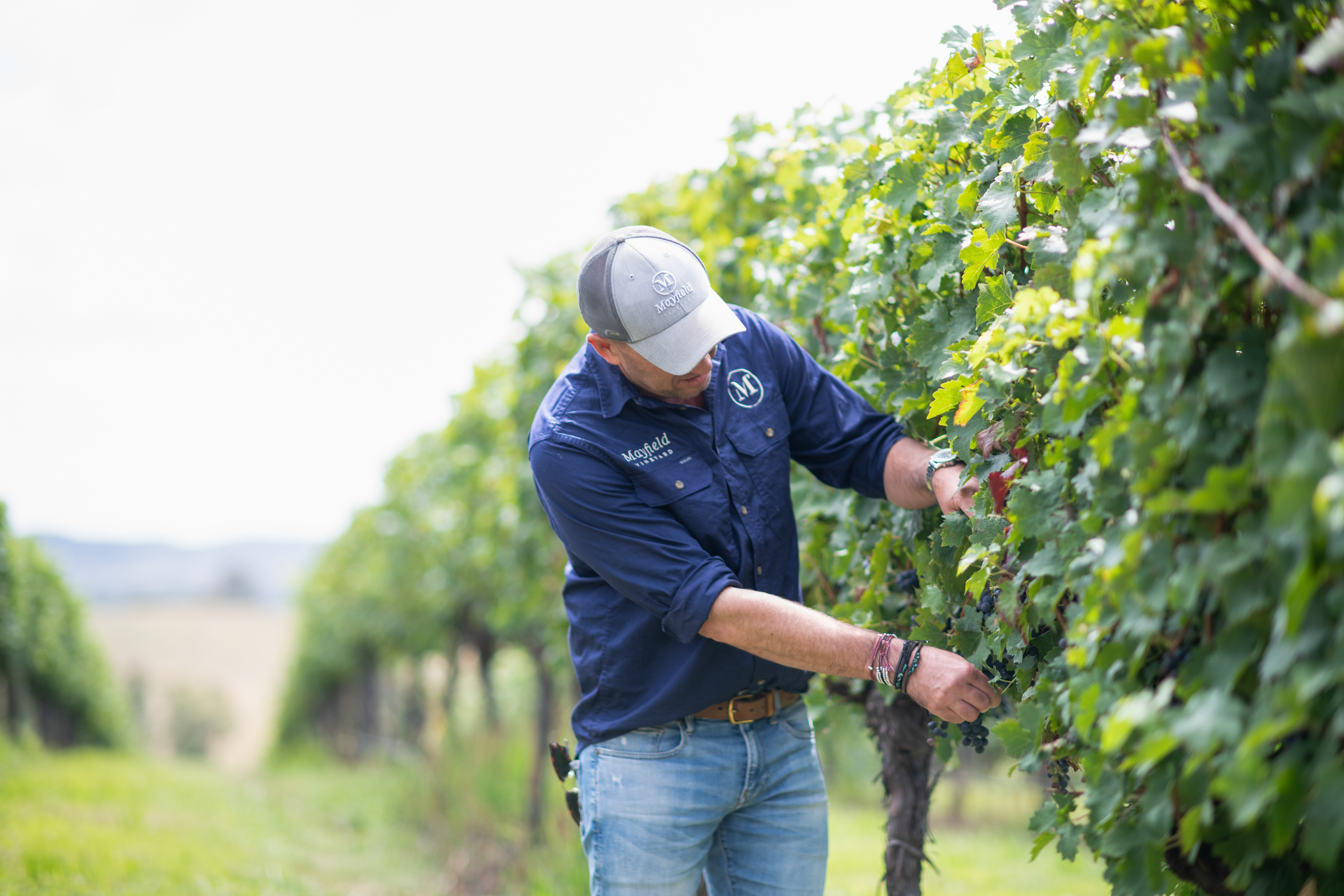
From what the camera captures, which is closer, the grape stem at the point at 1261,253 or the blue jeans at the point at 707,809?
the grape stem at the point at 1261,253

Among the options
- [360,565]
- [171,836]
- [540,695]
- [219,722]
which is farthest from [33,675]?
[219,722]

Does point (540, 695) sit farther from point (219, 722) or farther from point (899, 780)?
point (219, 722)

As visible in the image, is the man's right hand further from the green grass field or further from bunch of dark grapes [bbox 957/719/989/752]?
the green grass field

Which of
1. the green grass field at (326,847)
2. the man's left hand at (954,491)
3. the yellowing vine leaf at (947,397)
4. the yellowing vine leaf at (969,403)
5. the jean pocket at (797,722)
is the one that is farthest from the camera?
the green grass field at (326,847)

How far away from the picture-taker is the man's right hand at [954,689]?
2039mm

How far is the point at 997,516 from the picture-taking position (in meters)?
1.92

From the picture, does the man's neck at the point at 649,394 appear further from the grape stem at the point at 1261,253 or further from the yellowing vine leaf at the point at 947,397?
the grape stem at the point at 1261,253

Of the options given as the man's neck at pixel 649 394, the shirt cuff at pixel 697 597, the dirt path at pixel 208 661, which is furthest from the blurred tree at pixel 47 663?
the dirt path at pixel 208 661

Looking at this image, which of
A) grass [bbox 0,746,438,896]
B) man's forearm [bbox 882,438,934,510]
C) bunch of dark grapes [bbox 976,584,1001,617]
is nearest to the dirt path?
grass [bbox 0,746,438,896]

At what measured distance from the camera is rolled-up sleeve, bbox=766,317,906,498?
2549mm

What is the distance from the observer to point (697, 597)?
2.31 meters

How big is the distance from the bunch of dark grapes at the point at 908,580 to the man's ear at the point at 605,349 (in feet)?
3.10

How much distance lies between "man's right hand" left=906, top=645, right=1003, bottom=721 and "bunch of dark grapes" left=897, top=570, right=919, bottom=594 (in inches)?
19.1

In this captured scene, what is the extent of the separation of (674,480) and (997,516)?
89 centimetres
